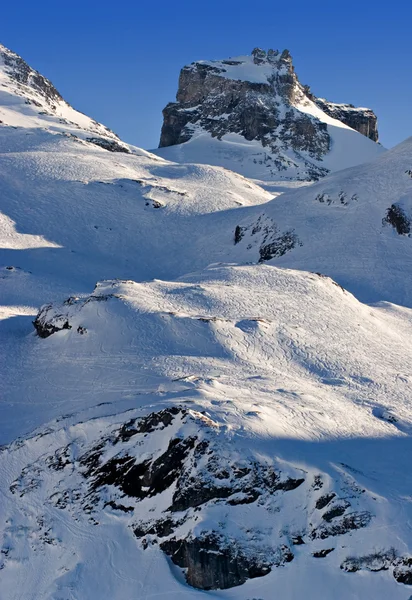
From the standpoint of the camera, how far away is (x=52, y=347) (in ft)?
121

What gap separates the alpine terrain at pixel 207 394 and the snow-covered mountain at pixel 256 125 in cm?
6075

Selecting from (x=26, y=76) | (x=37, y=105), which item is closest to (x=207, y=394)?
(x=37, y=105)

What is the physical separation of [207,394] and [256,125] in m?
124

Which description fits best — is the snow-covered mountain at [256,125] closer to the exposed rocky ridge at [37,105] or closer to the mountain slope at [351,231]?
the exposed rocky ridge at [37,105]

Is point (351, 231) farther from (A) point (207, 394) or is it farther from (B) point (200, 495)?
(B) point (200, 495)

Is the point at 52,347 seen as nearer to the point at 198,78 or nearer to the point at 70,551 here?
the point at 70,551

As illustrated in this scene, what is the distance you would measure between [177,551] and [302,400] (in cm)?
905

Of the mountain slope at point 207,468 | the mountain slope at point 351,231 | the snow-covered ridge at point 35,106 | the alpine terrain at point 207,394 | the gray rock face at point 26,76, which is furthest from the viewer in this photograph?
the gray rock face at point 26,76

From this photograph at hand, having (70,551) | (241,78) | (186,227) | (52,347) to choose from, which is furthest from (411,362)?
(241,78)

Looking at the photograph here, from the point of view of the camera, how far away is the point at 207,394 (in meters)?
28.0

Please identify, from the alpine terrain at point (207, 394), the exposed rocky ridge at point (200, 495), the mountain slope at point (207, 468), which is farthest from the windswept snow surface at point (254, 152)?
the exposed rocky ridge at point (200, 495)

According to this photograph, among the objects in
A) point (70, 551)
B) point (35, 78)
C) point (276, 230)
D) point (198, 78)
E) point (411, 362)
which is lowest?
point (70, 551)

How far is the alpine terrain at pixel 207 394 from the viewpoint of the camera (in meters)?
22.1

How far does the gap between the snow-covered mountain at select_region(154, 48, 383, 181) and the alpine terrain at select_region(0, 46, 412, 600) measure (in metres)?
60.7
